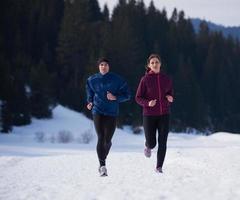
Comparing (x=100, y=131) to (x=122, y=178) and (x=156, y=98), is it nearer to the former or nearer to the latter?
(x=156, y=98)

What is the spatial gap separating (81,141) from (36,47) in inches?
1229

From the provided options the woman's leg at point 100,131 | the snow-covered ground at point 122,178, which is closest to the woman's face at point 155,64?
the woman's leg at point 100,131

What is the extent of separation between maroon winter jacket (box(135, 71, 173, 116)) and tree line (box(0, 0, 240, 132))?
2759 cm

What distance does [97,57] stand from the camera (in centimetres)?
5794

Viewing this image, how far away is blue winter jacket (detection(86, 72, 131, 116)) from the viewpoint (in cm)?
915

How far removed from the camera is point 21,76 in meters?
43.2

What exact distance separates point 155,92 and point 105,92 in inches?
35.4

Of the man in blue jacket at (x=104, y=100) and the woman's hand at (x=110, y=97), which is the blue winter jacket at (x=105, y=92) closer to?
the man in blue jacket at (x=104, y=100)

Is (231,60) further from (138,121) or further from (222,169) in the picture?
(222,169)

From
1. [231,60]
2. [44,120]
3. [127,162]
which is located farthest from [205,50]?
[127,162]

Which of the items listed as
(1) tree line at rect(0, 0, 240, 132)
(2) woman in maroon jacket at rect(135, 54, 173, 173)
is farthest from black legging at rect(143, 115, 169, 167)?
(1) tree line at rect(0, 0, 240, 132)

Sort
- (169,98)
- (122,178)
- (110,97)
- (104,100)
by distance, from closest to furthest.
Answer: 1. (169,98)
2. (110,97)
3. (104,100)
4. (122,178)

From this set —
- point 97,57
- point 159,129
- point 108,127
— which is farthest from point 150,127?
point 97,57

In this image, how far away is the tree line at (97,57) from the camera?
44.7 meters
